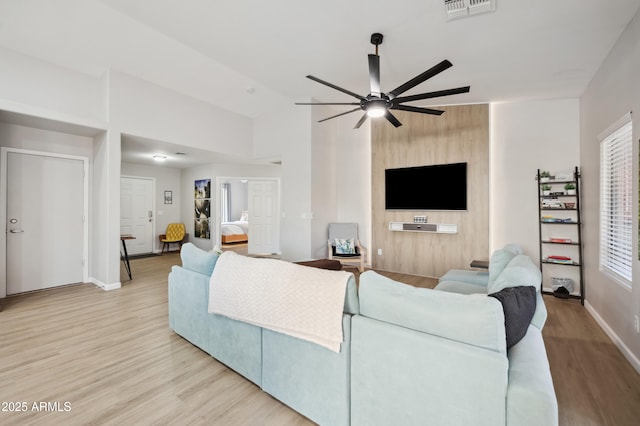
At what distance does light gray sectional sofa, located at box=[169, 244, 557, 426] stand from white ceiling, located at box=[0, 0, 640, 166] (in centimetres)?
242

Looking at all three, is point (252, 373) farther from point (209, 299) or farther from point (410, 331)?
point (410, 331)

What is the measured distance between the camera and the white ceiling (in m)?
2.58

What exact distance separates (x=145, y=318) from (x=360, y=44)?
3867 mm

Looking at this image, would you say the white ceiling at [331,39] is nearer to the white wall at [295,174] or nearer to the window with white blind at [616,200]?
the window with white blind at [616,200]

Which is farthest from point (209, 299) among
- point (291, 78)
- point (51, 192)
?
point (51, 192)

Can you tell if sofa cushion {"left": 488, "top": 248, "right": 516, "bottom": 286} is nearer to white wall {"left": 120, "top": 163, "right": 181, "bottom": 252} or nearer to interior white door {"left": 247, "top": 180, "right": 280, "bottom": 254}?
interior white door {"left": 247, "top": 180, "right": 280, "bottom": 254}

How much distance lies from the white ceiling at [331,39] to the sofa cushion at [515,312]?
8.06 feet

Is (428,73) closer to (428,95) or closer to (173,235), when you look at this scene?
(428,95)

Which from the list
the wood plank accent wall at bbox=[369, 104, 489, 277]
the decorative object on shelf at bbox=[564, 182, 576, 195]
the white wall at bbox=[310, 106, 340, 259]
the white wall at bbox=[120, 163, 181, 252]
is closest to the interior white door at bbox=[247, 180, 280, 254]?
the white wall at bbox=[310, 106, 340, 259]

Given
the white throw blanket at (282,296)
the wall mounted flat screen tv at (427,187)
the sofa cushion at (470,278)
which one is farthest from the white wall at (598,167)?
the white throw blanket at (282,296)

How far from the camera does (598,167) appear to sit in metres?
3.24

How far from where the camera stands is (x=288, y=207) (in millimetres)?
5473

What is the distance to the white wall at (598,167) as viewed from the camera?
2344 mm

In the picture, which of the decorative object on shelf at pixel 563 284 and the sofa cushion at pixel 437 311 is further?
the decorative object on shelf at pixel 563 284
